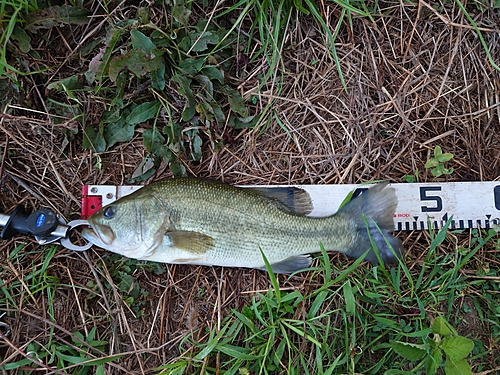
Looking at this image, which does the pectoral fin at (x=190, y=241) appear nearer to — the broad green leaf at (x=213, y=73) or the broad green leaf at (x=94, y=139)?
the broad green leaf at (x=94, y=139)

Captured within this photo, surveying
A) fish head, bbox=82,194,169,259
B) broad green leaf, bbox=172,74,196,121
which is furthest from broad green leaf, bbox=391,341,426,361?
broad green leaf, bbox=172,74,196,121

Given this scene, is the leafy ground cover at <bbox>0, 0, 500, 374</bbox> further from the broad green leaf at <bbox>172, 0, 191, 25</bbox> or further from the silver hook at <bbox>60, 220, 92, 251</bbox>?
the silver hook at <bbox>60, 220, 92, 251</bbox>

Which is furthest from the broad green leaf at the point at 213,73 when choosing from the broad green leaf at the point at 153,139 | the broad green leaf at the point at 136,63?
the broad green leaf at the point at 153,139

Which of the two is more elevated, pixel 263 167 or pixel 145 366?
pixel 263 167

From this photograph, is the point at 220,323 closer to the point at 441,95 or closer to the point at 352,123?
the point at 352,123

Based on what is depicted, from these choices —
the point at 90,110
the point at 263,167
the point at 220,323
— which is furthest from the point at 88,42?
the point at 220,323
